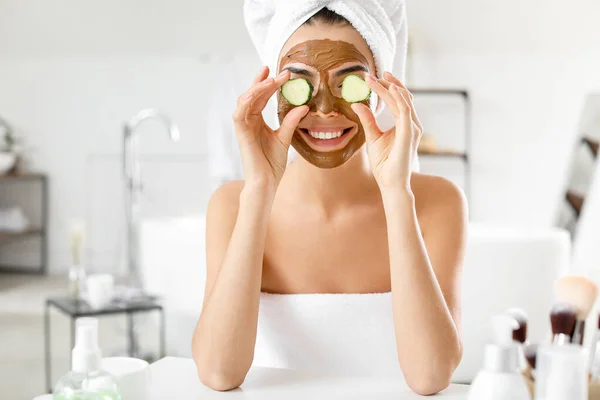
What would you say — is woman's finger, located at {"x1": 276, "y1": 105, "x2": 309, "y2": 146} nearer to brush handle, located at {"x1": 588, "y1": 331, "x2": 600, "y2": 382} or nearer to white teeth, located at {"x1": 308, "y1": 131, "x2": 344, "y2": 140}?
white teeth, located at {"x1": 308, "y1": 131, "x2": 344, "y2": 140}

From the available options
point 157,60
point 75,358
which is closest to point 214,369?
point 75,358

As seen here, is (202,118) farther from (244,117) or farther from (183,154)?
(244,117)

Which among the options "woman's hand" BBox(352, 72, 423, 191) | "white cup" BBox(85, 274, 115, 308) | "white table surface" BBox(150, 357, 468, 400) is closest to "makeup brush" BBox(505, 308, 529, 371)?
"white table surface" BBox(150, 357, 468, 400)

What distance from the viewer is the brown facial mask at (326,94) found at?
3.84ft

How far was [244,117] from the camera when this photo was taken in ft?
3.58

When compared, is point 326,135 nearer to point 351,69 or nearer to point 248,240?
point 351,69

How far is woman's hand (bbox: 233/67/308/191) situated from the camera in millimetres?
1092

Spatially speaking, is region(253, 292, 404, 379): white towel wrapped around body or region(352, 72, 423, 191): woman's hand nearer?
region(352, 72, 423, 191): woman's hand

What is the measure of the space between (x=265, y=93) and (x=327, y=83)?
13cm

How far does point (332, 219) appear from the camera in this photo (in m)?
1.36

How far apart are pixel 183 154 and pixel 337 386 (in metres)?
4.53

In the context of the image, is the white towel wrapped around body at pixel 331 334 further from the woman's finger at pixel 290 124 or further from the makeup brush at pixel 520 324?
the makeup brush at pixel 520 324

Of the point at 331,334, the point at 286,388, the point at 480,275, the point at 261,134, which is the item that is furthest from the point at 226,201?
the point at 480,275

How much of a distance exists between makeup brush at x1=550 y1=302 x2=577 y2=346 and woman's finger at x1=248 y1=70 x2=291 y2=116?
1.84 ft
